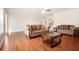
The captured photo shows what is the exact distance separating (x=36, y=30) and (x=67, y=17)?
73 centimetres

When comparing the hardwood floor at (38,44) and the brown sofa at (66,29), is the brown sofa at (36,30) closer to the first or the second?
the hardwood floor at (38,44)

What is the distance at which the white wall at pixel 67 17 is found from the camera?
199 centimetres

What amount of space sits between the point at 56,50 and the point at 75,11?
0.92m

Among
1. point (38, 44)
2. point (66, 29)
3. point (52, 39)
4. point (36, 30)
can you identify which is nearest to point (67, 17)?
point (66, 29)

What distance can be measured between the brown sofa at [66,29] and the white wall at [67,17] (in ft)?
0.26

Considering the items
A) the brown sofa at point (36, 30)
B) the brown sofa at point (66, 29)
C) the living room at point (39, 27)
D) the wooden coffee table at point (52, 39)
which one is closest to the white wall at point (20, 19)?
the living room at point (39, 27)

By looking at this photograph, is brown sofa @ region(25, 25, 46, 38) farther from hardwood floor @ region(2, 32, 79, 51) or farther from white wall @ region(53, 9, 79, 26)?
white wall @ region(53, 9, 79, 26)

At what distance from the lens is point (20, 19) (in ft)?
6.72

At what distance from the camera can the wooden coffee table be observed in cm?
200
